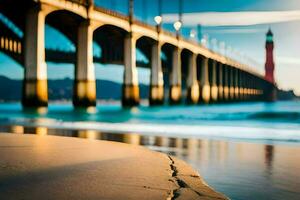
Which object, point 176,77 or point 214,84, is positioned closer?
point 176,77

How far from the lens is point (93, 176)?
613cm

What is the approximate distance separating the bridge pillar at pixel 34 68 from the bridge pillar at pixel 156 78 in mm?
35105

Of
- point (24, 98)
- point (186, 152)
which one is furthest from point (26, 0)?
point (186, 152)

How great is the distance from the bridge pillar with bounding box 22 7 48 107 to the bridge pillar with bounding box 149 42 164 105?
35.1 metres

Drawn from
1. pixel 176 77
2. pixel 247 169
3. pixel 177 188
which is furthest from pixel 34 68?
pixel 176 77

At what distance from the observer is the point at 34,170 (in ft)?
21.1

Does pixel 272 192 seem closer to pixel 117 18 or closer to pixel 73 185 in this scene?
pixel 73 185

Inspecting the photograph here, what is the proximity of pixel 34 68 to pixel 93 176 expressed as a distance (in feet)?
116

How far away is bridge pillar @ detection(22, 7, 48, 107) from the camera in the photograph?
39719 mm

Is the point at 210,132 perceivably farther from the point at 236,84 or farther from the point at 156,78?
the point at 236,84

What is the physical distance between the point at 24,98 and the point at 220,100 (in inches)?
3674

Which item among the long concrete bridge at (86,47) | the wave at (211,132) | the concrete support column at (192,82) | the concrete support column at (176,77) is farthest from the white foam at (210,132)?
the concrete support column at (192,82)

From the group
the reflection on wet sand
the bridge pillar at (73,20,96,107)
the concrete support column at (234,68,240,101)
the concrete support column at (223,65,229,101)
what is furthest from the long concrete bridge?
the concrete support column at (234,68,240,101)

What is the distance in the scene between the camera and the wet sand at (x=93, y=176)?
16.5ft
